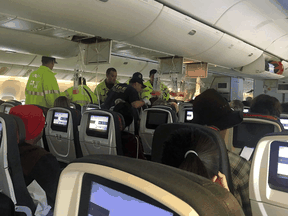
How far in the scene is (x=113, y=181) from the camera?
630 millimetres

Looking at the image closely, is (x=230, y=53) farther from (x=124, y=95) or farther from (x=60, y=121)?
(x=60, y=121)

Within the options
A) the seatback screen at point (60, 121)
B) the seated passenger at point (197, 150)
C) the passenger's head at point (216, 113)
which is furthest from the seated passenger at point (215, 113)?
the seatback screen at point (60, 121)

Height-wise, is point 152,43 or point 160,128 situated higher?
point 152,43

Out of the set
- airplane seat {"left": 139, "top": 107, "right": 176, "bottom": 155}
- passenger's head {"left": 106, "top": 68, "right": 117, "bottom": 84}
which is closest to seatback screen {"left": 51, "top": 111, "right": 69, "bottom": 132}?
airplane seat {"left": 139, "top": 107, "right": 176, "bottom": 155}

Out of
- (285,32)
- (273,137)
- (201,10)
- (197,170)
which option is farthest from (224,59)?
(197,170)

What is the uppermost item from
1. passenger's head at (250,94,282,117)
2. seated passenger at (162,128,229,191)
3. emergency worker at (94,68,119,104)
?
emergency worker at (94,68,119,104)

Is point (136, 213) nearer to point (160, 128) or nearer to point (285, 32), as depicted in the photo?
point (160, 128)

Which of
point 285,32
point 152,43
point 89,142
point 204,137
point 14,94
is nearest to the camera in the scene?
point 204,137

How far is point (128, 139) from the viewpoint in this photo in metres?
3.61

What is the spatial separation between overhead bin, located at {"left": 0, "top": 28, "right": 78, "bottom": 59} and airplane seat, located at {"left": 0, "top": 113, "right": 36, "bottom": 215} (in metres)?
4.16

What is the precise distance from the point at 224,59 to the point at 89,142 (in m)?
5.36

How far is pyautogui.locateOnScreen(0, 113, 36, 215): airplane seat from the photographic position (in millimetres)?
1691

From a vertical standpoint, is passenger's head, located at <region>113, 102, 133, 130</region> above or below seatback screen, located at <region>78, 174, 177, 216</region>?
above

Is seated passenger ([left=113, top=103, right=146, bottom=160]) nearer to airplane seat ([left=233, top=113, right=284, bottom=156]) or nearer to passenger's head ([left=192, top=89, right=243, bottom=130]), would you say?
airplane seat ([left=233, top=113, right=284, bottom=156])
